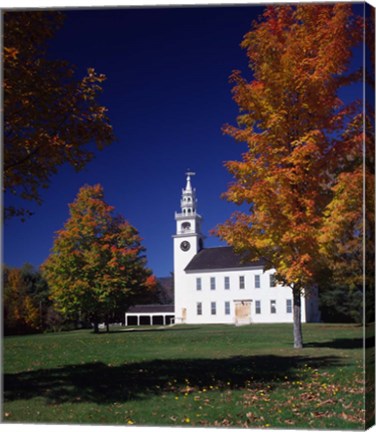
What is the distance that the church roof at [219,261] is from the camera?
9344 millimetres

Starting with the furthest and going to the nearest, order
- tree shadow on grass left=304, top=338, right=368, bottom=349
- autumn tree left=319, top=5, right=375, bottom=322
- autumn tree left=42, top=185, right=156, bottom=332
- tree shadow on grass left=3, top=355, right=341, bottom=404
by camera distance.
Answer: autumn tree left=42, top=185, right=156, bottom=332
tree shadow on grass left=3, top=355, right=341, bottom=404
tree shadow on grass left=304, top=338, right=368, bottom=349
autumn tree left=319, top=5, right=375, bottom=322

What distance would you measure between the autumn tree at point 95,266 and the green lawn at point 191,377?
47cm

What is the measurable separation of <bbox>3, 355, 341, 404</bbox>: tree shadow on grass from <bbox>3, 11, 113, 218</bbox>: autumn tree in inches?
94.7

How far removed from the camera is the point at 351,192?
848 cm

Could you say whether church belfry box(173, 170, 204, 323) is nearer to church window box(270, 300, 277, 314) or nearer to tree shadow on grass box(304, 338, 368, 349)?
church window box(270, 300, 277, 314)

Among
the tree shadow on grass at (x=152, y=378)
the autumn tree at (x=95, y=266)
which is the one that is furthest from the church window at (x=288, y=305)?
the autumn tree at (x=95, y=266)

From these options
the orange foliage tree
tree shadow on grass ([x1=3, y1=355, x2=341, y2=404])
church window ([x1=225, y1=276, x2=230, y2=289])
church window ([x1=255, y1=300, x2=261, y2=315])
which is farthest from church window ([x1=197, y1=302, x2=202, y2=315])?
the orange foliage tree

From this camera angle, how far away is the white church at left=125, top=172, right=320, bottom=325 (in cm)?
913

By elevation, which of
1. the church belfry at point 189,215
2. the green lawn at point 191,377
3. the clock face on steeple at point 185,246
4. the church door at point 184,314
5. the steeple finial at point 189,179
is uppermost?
the steeple finial at point 189,179

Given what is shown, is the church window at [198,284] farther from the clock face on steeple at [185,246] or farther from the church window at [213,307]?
the clock face on steeple at [185,246]

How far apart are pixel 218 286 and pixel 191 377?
132 centimetres

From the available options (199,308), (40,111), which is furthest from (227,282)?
(40,111)

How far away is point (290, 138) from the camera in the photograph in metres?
9.18

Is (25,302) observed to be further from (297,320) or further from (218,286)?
(297,320)
